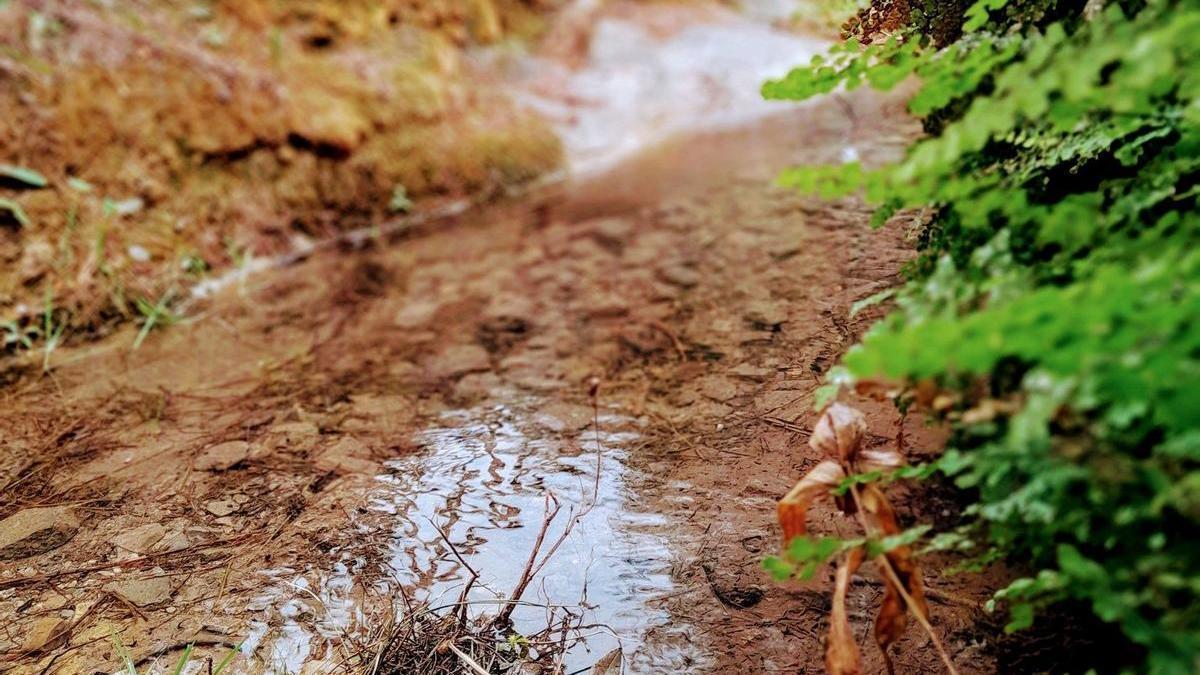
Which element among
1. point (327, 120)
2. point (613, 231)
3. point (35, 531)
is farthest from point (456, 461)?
point (327, 120)

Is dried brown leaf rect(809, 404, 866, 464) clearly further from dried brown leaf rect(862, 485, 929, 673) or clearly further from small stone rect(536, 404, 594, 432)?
small stone rect(536, 404, 594, 432)

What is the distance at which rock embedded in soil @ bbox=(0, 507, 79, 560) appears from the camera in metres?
2.29

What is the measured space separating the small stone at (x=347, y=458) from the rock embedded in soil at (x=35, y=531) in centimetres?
81

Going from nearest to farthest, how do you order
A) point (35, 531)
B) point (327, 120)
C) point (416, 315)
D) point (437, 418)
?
point (35, 531) → point (437, 418) → point (416, 315) → point (327, 120)

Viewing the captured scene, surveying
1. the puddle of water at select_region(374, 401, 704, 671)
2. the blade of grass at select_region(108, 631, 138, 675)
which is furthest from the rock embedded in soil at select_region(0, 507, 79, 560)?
Result: the puddle of water at select_region(374, 401, 704, 671)

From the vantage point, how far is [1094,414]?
3.86 ft

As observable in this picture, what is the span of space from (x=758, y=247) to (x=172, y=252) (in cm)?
392

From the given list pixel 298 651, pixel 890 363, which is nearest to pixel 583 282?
pixel 298 651

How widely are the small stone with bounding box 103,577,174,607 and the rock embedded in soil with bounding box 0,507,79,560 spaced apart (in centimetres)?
40

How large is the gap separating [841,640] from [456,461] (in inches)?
61.4

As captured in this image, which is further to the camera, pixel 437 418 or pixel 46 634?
pixel 437 418

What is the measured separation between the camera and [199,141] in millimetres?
5285

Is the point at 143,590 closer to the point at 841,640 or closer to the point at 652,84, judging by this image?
the point at 841,640

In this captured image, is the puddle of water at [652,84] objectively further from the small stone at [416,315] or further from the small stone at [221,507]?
the small stone at [221,507]
